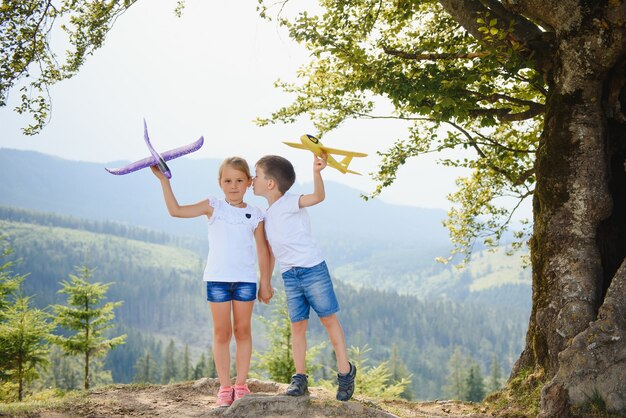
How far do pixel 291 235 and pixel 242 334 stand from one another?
4.35 ft

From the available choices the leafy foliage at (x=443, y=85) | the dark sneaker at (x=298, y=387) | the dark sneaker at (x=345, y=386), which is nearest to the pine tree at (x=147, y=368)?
the leafy foliage at (x=443, y=85)

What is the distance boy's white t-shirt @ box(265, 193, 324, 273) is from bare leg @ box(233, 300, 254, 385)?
634 mm

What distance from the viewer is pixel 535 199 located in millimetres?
8539

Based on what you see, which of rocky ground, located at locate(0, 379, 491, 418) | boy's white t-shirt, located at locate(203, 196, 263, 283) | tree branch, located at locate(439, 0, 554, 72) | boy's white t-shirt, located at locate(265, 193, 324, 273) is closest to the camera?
boy's white t-shirt, located at locate(265, 193, 324, 273)

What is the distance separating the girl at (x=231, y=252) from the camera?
6500 mm

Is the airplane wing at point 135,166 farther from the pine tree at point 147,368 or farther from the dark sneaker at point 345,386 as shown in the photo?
the pine tree at point 147,368

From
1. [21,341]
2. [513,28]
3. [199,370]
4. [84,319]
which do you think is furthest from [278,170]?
[199,370]

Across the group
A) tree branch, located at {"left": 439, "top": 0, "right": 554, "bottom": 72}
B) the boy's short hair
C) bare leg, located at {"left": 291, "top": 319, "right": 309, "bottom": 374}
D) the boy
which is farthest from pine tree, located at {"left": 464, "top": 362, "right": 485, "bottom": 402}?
the boy's short hair

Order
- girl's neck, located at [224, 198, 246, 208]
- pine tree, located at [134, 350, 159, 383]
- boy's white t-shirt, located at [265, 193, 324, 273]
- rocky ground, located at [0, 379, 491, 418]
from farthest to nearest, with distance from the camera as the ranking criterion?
pine tree, located at [134, 350, 159, 383] → girl's neck, located at [224, 198, 246, 208] → rocky ground, located at [0, 379, 491, 418] → boy's white t-shirt, located at [265, 193, 324, 273]

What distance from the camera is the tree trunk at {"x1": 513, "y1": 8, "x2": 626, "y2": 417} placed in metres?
7.21

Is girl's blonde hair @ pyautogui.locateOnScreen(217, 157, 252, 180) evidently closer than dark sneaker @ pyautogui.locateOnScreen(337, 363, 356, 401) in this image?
Yes

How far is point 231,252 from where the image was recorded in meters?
6.51

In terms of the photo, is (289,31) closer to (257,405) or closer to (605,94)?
(605,94)

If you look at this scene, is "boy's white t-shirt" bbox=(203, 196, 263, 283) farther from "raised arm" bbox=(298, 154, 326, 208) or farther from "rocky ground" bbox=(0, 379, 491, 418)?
"rocky ground" bbox=(0, 379, 491, 418)
